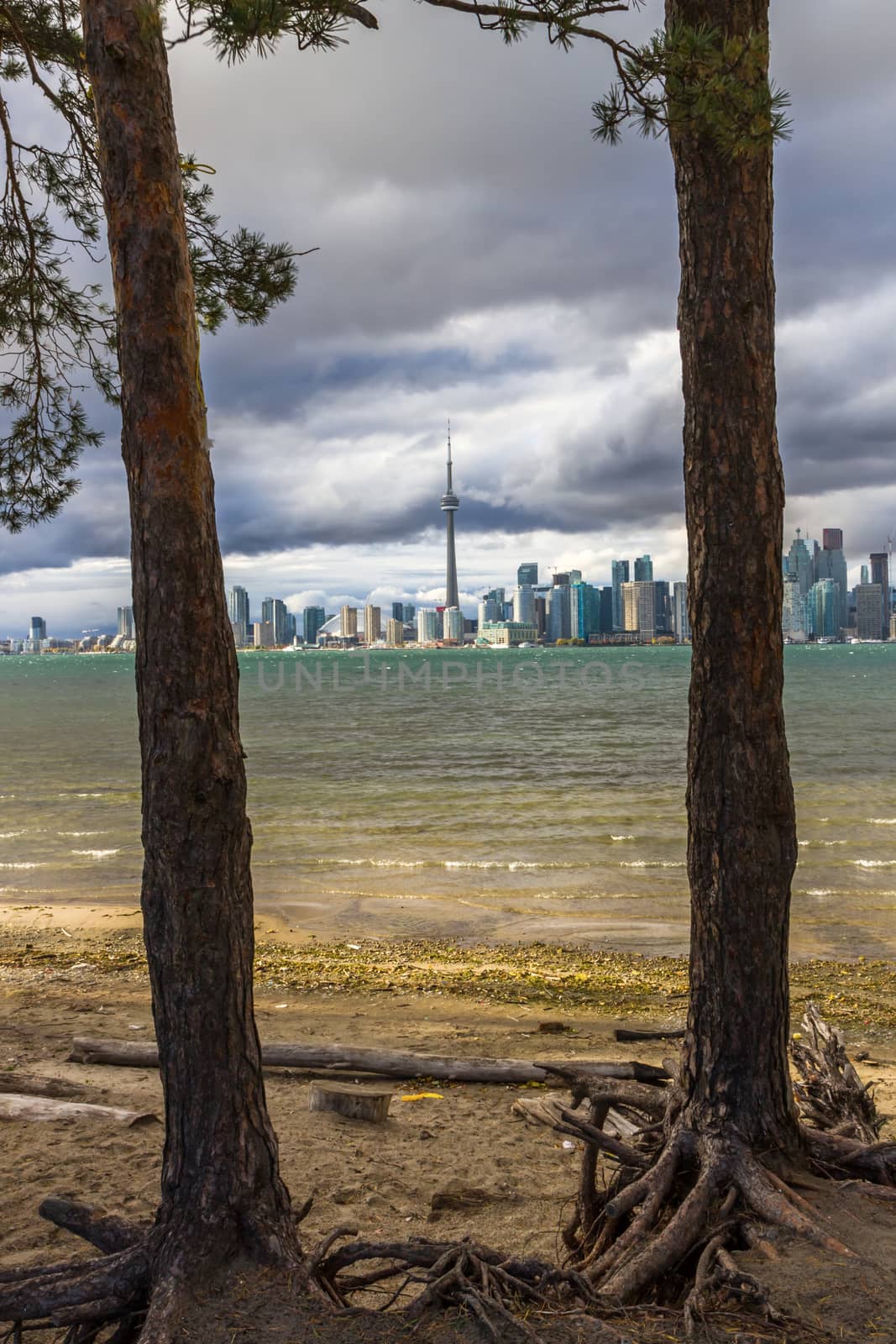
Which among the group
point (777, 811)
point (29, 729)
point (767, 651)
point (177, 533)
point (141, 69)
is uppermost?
point (141, 69)

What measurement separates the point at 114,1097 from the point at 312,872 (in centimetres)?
981

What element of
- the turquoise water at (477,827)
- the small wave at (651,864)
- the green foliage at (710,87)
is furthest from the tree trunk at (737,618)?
the small wave at (651,864)

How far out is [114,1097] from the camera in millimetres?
6129

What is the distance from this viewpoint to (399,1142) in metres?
5.61

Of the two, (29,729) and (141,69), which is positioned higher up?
(141,69)

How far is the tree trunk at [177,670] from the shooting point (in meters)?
3.21

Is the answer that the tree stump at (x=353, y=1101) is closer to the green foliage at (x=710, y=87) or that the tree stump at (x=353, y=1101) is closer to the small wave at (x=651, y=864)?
the green foliage at (x=710, y=87)

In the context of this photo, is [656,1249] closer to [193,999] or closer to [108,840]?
[193,999]

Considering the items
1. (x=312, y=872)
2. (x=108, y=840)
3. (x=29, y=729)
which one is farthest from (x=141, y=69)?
(x=29, y=729)

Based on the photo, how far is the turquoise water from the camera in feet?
43.0

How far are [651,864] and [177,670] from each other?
13.7 meters

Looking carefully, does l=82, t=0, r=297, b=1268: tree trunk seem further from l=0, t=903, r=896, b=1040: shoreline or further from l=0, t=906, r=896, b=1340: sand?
l=0, t=903, r=896, b=1040: shoreline

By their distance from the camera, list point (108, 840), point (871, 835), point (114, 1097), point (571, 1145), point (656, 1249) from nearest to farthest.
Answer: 1. point (656, 1249)
2. point (571, 1145)
3. point (114, 1097)
4. point (871, 835)
5. point (108, 840)

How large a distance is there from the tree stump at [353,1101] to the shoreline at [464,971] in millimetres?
2868
